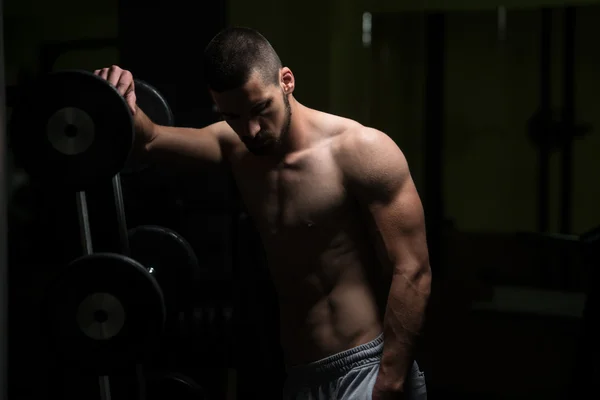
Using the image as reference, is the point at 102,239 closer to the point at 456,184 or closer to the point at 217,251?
the point at 217,251

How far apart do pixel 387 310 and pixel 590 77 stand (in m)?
0.82

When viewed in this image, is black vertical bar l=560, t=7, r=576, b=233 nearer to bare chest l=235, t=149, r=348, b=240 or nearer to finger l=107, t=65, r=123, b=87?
bare chest l=235, t=149, r=348, b=240

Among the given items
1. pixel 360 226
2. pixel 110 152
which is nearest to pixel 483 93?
pixel 360 226

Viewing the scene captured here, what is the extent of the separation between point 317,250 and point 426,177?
0.48m

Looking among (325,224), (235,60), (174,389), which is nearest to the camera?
(235,60)

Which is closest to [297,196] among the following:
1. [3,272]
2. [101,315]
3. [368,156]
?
[368,156]

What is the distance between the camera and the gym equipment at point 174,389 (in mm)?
2176

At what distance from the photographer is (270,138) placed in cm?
178

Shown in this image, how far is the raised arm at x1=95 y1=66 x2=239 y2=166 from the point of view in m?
1.92

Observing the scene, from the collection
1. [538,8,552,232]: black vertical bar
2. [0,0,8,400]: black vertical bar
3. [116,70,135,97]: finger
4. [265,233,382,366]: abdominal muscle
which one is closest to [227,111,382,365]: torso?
[265,233,382,366]: abdominal muscle

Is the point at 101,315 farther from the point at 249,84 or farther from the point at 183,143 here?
the point at 249,84

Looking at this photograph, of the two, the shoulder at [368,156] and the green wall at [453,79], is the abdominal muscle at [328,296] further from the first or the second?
the green wall at [453,79]

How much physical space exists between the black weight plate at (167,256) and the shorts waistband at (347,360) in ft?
1.56

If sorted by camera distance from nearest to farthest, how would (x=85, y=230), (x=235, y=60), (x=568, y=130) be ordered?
(x=235, y=60) < (x=85, y=230) < (x=568, y=130)
